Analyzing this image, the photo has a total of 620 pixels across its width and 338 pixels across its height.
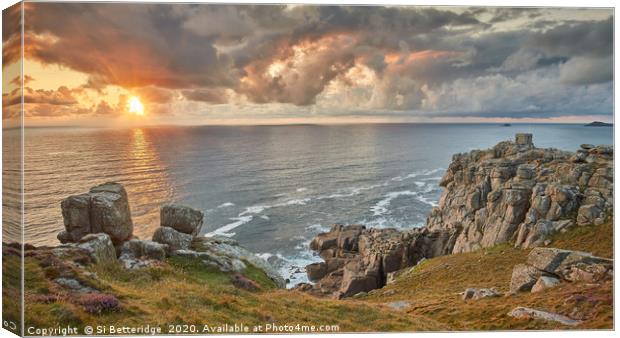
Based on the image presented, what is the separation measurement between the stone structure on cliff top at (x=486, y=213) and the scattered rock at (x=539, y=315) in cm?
1347

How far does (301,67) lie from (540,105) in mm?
14506

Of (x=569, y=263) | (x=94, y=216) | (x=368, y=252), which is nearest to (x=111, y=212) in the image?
(x=94, y=216)

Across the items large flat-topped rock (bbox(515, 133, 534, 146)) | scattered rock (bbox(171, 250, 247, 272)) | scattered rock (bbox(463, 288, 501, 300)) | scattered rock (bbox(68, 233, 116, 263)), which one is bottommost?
scattered rock (bbox(463, 288, 501, 300))

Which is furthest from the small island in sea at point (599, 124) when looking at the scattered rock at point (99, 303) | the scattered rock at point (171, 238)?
the scattered rock at point (99, 303)

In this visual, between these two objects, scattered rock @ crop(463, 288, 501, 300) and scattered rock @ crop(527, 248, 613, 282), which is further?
scattered rock @ crop(463, 288, 501, 300)

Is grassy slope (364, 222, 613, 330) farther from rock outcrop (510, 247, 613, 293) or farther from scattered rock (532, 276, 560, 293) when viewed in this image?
rock outcrop (510, 247, 613, 293)

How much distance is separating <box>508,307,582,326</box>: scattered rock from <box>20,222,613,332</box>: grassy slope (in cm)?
28

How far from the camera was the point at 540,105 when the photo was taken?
96.4ft

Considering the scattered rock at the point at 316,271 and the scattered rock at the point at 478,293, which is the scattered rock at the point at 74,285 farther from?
the scattered rock at the point at 316,271

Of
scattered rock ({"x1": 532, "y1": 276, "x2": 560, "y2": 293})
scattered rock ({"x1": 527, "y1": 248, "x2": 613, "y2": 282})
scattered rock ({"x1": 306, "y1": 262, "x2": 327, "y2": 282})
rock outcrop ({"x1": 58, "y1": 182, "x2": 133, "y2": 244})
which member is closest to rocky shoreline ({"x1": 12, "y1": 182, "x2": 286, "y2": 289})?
rock outcrop ({"x1": 58, "y1": 182, "x2": 133, "y2": 244})

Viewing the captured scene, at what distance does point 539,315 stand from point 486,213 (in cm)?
2716

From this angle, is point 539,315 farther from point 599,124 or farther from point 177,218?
point 177,218

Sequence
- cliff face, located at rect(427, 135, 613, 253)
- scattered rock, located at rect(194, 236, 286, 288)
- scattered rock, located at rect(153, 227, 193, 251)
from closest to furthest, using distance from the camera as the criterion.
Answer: scattered rock, located at rect(153, 227, 193, 251)
scattered rock, located at rect(194, 236, 286, 288)
cliff face, located at rect(427, 135, 613, 253)

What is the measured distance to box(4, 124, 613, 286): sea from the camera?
2708 centimetres
